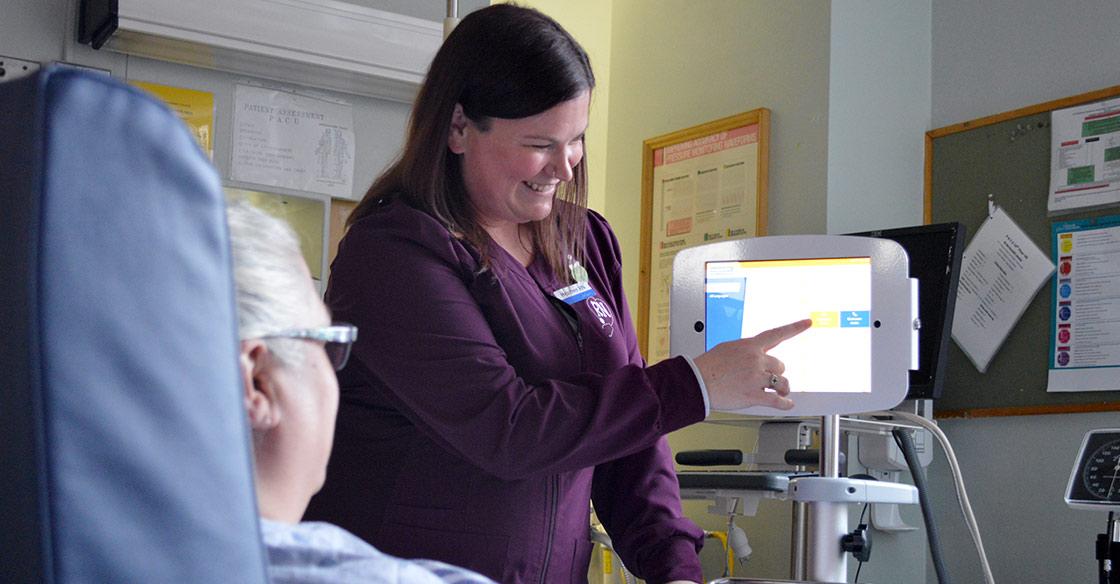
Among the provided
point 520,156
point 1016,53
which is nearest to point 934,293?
point 1016,53

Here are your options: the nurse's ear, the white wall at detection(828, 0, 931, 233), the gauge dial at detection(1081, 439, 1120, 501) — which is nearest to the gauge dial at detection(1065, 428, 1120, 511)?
the gauge dial at detection(1081, 439, 1120, 501)

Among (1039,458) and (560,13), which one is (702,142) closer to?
(560,13)

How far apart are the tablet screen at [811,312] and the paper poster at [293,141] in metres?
1.10

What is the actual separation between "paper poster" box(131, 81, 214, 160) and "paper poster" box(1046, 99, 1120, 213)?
2012 mm

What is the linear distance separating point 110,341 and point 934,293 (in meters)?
2.45

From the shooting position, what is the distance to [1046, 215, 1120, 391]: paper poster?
2.88m

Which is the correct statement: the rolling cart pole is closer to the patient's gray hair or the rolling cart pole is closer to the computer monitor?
the computer monitor

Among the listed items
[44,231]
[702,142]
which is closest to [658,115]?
[702,142]

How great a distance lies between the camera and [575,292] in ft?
5.11

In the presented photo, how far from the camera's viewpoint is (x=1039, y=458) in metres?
Result: 2.99

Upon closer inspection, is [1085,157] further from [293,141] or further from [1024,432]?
[293,141]

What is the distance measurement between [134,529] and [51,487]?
0.13ft

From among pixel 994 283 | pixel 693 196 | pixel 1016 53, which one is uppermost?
pixel 1016 53

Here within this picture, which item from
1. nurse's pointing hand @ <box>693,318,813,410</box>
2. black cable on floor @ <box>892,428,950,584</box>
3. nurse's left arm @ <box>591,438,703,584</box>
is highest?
nurse's pointing hand @ <box>693,318,813,410</box>
